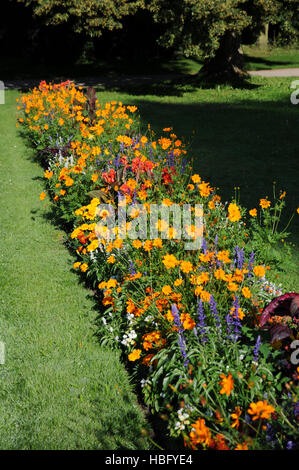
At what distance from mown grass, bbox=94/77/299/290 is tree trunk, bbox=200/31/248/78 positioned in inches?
29.0

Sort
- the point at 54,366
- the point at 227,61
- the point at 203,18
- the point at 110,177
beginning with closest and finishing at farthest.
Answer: the point at 54,366 < the point at 110,177 < the point at 203,18 < the point at 227,61

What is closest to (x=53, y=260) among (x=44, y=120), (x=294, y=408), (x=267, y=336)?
(x=267, y=336)

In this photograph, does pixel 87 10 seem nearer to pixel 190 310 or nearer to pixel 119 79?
pixel 119 79

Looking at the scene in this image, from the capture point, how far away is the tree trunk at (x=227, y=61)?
15875 mm

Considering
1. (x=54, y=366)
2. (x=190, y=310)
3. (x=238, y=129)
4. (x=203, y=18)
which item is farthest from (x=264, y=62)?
(x=54, y=366)

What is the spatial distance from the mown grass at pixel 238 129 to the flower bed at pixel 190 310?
116 centimetres

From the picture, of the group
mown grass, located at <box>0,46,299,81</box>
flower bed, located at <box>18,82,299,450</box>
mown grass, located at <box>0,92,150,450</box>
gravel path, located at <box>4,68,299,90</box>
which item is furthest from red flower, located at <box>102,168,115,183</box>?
mown grass, located at <box>0,46,299,81</box>

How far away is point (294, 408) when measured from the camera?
224 cm

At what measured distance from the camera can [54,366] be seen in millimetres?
3369

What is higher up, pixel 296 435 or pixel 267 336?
pixel 267 336

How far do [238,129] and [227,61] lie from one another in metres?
7.74

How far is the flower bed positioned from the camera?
7.64ft

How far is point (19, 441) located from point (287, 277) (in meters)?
2.71

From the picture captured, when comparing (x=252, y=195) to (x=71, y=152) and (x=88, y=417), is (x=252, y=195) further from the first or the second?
(x=88, y=417)
